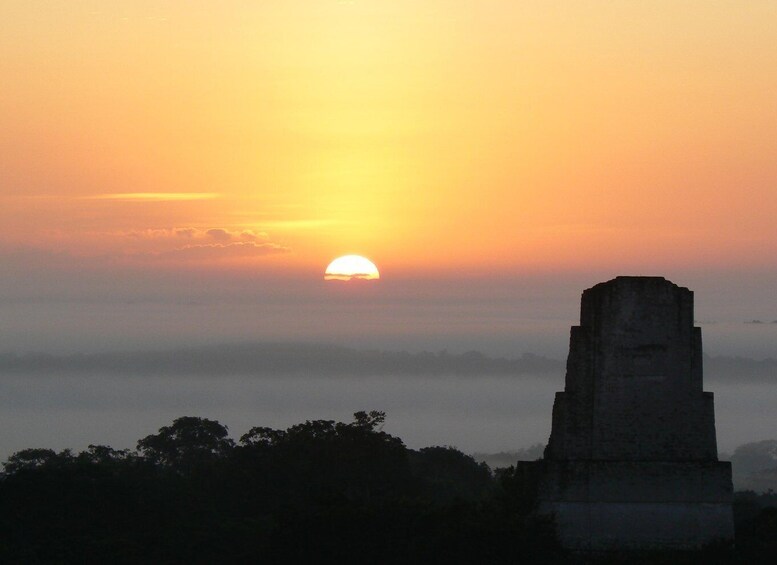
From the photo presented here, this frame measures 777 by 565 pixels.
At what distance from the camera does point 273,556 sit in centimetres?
2405

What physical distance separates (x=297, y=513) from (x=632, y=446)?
5.74 m

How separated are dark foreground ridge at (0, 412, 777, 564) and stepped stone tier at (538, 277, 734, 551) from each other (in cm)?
42

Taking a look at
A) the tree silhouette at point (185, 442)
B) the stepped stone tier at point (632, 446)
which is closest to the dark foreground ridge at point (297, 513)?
the stepped stone tier at point (632, 446)

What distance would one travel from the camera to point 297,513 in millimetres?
24594

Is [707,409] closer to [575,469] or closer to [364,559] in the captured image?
[575,469]

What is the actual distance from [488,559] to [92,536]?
936 centimetres

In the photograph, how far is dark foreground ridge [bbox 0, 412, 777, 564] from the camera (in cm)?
2338

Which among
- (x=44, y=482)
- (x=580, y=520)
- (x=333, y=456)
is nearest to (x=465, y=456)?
A: (x=333, y=456)

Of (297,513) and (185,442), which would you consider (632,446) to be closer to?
(297,513)

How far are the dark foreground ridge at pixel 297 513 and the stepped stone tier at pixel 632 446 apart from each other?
0.42 metres

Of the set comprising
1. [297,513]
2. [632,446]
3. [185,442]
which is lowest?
[297,513]

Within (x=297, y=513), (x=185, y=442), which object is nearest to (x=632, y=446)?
(x=297, y=513)

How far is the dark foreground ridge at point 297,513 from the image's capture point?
76.7ft

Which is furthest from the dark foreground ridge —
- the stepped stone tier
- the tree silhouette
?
the tree silhouette
